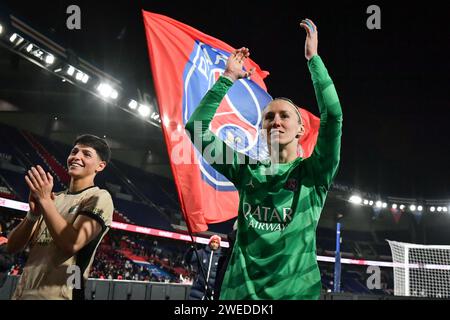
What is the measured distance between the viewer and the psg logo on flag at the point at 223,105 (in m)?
3.41

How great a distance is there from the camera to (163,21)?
3.96 metres

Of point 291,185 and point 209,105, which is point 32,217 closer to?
point 209,105

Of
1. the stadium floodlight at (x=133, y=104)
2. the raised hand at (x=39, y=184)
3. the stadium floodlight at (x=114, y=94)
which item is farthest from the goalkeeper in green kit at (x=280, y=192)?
the stadium floodlight at (x=133, y=104)

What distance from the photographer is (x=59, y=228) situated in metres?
2.04

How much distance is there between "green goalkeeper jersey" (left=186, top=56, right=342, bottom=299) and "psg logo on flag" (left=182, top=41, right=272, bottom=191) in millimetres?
1399

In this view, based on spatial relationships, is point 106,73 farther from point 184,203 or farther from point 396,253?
point 184,203

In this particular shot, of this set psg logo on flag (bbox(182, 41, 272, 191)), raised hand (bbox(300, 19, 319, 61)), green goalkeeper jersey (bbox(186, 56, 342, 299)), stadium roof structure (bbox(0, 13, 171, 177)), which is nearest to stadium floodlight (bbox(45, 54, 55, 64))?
stadium roof structure (bbox(0, 13, 171, 177))

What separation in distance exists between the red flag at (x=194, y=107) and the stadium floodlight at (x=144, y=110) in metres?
12.6

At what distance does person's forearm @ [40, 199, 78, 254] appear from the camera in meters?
2.00

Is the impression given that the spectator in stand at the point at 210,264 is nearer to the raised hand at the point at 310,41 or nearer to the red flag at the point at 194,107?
the red flag at the point at 194,107

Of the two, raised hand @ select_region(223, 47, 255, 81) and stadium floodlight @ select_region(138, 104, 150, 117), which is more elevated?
stadium floodlight @ select_region(138, 104, 150, 117)

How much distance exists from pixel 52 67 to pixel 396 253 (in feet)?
39.8

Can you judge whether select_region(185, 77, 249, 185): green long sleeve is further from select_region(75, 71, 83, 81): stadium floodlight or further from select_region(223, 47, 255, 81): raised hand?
select_region(75, 71, 83, 81): stadium floodlight
